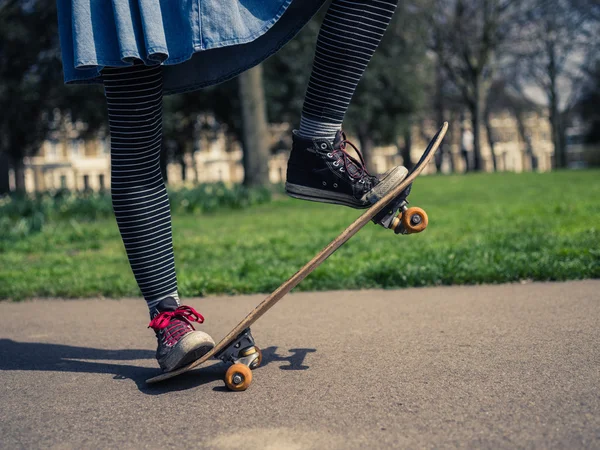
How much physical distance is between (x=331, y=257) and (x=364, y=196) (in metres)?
2.89

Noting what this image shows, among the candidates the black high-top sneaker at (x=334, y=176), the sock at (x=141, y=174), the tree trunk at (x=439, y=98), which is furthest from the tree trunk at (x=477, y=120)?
the sock at (x=141, y=174)

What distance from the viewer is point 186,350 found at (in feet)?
7.13

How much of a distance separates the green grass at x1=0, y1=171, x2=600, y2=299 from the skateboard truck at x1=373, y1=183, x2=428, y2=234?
5.72 ft

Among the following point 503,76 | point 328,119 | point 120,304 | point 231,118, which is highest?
point 503,76

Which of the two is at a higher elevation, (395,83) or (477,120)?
(395,83)

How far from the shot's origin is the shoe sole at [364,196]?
2.25 metres

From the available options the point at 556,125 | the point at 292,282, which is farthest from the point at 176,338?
the point at 556,125

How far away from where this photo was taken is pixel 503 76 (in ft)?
145

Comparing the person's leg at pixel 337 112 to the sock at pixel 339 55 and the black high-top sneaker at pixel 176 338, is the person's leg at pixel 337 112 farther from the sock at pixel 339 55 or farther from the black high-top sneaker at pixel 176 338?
the black high-top sneaker at pixel 176 338

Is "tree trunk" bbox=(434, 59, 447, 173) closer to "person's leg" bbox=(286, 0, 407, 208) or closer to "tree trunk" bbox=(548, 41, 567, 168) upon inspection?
"tree trunk" bbox=(548, 41, 567, 168)

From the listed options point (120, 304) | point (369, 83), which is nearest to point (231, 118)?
point (369, 83)

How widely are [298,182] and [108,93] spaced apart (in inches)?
26.8

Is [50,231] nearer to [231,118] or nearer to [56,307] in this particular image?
[56,307]

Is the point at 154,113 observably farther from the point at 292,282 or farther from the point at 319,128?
the point at 292,282
